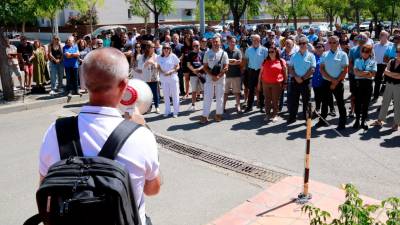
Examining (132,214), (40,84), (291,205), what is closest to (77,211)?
(132,214)

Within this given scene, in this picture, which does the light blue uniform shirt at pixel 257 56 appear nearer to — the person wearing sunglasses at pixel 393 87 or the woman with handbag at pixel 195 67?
the woman with handbag at pixel 195 67

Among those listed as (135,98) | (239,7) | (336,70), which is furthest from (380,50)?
(239,7)

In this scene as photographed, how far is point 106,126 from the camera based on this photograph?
2.20 m

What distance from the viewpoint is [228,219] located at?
5113mm

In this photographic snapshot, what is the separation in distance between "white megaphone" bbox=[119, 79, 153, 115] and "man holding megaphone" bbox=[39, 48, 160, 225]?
2.76ft

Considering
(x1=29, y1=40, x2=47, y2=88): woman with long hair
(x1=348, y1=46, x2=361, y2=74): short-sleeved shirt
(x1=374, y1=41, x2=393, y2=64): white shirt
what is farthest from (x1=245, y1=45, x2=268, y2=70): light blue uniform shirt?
(x1=29, y1=40, x2=47, y2=88): woman with long hair

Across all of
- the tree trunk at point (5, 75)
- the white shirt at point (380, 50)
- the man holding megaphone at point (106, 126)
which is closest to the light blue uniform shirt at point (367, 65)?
the white shirt at point (380, 50)

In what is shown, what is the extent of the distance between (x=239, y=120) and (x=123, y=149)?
793 centimetres

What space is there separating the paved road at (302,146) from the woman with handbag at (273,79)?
0.38m

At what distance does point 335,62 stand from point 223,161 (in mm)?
3377

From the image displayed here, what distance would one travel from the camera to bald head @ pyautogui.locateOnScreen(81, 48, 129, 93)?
2197mm

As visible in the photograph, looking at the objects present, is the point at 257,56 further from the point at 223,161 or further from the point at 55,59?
the point at 55,59

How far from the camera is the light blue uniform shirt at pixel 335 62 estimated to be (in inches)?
349

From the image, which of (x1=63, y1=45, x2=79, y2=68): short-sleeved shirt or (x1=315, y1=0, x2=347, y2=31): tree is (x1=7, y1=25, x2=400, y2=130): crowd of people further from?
(x1=315, y1=0, x2=347, y2=31): tree
